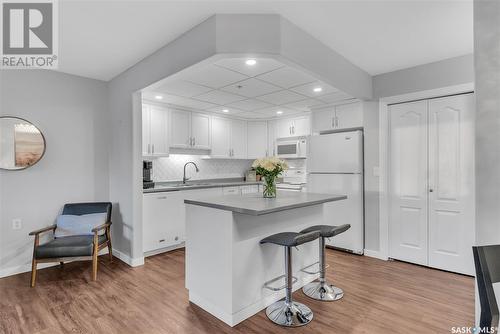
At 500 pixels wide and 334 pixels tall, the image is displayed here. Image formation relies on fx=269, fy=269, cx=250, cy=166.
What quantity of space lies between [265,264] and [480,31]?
2271 mm

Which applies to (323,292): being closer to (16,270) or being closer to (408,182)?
(408,182)

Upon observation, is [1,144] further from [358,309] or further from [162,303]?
[358,309]

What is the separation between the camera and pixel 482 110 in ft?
5.36

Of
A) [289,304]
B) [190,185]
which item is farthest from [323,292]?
[190,185]

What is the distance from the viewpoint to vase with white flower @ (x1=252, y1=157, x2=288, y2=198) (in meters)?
2.65

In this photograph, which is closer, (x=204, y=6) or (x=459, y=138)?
(x=204, y=6)

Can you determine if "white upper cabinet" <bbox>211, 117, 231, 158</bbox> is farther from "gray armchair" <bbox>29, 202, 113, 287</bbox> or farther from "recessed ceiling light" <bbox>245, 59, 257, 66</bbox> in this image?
"recessed ceiling light" <bbox>245, 59, 257, 66</bbox>

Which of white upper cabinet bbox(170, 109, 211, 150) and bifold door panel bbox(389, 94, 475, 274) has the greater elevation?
white upper cabinet bbox(170, 109, 211, 150)

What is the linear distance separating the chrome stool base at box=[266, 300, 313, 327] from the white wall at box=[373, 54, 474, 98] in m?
2.92

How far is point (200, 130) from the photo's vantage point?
4.85 meters

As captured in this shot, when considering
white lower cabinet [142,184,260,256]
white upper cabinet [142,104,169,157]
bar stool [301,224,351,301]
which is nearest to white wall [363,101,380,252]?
bar stool [301,224,351,301]

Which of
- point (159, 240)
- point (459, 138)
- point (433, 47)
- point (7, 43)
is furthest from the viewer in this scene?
point (159, 240)

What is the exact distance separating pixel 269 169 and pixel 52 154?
9.32 feet

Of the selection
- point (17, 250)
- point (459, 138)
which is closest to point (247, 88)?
point (459, 138)
